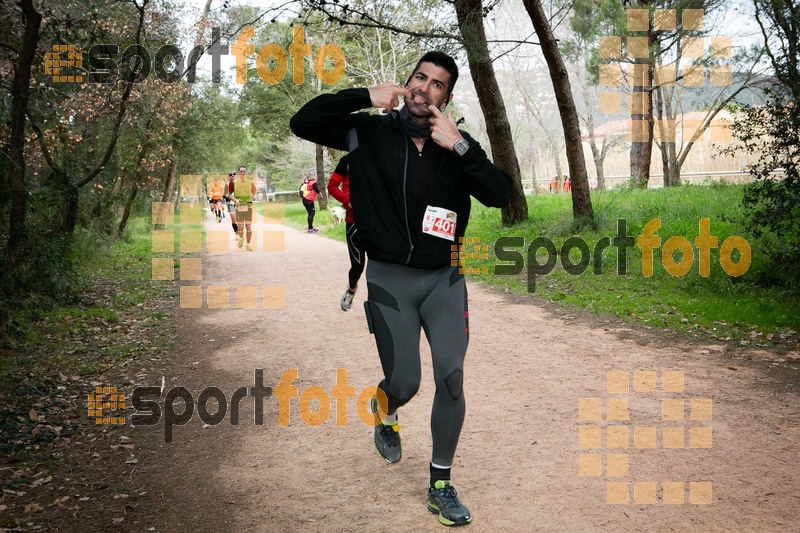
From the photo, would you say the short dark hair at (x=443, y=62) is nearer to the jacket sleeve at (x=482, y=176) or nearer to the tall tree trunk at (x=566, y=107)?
the jacket sleeve at (x=482, y=176)

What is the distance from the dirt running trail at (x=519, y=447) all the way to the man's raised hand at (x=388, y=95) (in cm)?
221

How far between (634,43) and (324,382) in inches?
564

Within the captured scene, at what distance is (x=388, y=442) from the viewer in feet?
14.1

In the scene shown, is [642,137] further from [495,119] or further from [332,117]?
[332,117]

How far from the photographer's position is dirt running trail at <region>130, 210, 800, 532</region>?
3582 mm

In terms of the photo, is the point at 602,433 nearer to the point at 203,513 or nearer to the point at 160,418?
the point at 203,513

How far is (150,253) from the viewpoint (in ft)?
60.6

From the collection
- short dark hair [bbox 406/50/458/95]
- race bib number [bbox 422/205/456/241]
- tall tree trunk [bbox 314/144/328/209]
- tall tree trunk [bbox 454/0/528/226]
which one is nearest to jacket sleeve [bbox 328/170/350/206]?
short dark hair [bbox 406/50/458/95]

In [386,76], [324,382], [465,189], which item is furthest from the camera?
[386,76]

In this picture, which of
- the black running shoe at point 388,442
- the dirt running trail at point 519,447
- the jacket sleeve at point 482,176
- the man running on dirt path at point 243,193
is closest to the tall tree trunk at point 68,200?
the man running on dirt path at point 243,193

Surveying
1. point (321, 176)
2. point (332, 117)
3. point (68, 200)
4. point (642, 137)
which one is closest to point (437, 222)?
point (332, 117)

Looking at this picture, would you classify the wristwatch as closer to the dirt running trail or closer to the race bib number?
the race bib number

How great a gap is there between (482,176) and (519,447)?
2.09m

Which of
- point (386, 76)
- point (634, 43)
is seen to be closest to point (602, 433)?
point (634, 43)
